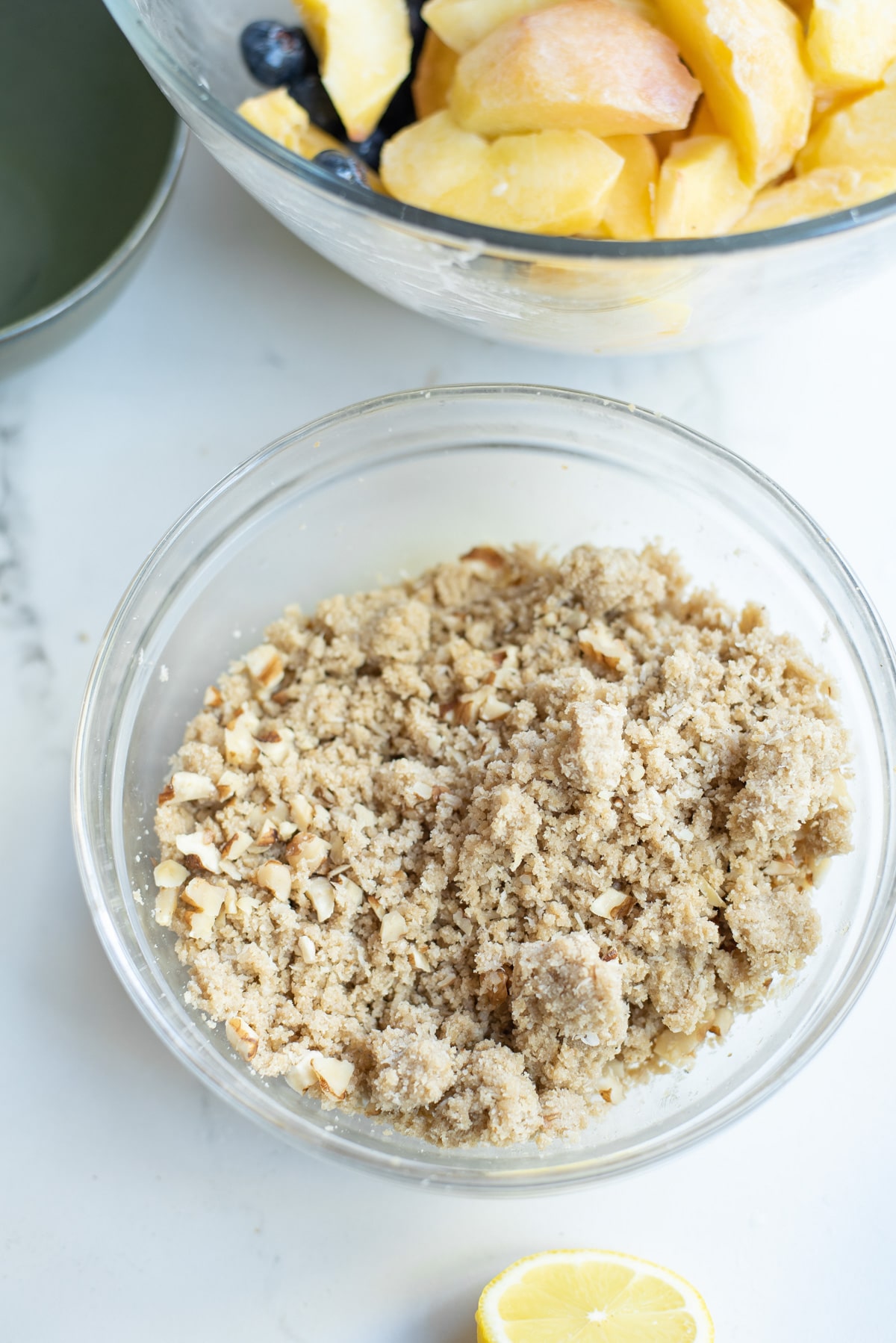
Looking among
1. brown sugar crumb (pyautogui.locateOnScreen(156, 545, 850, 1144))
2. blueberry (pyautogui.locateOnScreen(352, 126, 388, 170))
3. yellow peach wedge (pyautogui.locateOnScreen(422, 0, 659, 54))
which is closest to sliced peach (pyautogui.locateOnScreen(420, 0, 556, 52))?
yellow peach wedge (pyautogui.locateOnScreen(422, 0, 659, 54))

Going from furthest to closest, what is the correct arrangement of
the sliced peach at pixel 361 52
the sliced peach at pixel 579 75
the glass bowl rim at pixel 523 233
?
1. the sliced peach at pixel 361 52
2. the sliced peach at pixel 579 75
3. the glass bowl rim at pixel 523 233

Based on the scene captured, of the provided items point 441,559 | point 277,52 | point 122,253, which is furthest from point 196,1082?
point 277,52

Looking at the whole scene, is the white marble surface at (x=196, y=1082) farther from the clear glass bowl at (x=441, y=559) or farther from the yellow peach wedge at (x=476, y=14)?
the yellow peach wedge at (x=476, y=14)

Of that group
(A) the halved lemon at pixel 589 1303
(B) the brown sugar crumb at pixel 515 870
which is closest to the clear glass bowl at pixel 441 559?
(B) the brown sugar crumb at pixel 515 870

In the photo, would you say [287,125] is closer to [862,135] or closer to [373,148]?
[373,148]

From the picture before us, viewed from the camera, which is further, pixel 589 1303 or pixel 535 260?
pixel 589 1303

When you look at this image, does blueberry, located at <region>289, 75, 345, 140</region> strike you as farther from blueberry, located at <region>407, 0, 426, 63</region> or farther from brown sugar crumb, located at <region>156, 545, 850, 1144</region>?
brown sugar crumb, located at <region>156, 545, 850, 1144</region>
